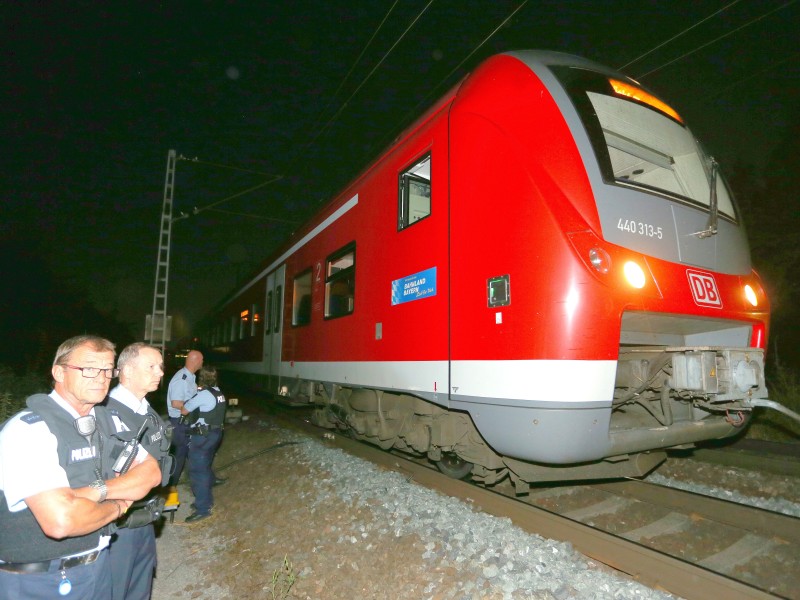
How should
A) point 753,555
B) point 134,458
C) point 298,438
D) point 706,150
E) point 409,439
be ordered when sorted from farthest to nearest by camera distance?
point 298,438, point 409,439, point 706,150, point 753,555, point 134,458

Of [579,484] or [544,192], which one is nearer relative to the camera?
[544,192]

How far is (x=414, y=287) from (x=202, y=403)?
2707 millimetres

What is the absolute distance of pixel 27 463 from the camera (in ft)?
6.15

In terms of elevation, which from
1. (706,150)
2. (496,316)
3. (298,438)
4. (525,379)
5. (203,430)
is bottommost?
(298,438)

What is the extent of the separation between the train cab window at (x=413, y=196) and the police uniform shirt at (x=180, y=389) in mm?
2881

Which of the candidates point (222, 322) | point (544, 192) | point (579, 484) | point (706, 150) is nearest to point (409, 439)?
point (579, 484)

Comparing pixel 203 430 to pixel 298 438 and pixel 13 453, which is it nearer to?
pixel 298 438

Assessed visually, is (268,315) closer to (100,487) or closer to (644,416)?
(644,416)

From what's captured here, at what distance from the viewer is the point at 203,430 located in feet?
17.2

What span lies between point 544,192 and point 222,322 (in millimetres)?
13949

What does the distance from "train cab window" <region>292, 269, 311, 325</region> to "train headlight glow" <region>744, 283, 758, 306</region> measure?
16.8 feet

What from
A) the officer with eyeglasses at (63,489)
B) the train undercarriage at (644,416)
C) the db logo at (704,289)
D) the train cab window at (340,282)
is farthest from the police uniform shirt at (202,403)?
the db logo at (704,289)

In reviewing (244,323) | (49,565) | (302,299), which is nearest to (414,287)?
(49,565)

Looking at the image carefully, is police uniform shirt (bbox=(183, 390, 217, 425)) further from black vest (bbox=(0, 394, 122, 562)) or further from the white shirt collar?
black vest (bbox=(0, 394, 122, 562))
